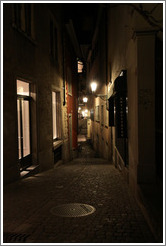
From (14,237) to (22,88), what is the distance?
203 inches

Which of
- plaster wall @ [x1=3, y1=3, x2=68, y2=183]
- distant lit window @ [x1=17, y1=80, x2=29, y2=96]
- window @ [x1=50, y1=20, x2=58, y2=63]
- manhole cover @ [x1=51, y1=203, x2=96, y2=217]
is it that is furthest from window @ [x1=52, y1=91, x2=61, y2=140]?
manhole cover @ [x1=51, y1=203, x2=96, y2=217]

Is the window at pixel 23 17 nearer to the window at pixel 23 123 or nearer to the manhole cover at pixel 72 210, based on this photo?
the window at pixel 23 123

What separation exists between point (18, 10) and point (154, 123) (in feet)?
17.7

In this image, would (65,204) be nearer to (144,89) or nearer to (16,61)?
(144,89)

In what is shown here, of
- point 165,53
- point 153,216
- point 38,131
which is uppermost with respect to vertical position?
point 165,53

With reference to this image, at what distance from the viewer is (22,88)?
306 inches

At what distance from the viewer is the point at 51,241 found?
11.3 ft

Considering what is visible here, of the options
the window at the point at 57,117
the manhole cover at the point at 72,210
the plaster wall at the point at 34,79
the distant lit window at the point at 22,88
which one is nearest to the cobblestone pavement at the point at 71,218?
the manhole cover at the point at 72,210

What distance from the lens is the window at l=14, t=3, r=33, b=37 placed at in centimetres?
707

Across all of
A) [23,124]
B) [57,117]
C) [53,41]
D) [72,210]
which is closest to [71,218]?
[72,210]

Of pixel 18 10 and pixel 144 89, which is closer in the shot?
pixel 144 89

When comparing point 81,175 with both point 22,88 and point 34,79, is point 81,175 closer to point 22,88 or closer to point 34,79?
point 22,88

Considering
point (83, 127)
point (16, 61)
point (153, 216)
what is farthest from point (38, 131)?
point (83, 127)

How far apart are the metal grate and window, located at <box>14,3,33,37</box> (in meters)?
5.49
